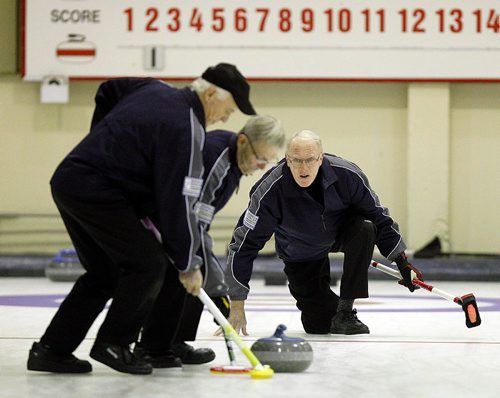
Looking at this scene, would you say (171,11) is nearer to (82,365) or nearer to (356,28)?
(356,28)

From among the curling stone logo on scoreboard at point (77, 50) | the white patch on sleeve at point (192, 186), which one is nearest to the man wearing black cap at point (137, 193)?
the white patch on sleeve at point (192, 186)

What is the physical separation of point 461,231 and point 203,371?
21.5 feet

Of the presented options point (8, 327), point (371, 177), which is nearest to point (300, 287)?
point (8, 327)

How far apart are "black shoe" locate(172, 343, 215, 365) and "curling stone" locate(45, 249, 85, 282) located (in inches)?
172

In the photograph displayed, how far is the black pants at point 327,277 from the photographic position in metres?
4.29

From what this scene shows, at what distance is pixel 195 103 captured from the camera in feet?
10.0

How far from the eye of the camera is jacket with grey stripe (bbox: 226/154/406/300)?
4.21m

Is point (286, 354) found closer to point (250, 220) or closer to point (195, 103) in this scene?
point (195, 103)

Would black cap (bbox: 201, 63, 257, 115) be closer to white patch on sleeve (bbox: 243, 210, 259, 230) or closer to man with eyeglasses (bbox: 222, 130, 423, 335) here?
man with eyeglasses (bbox: 222, 130, 423, 335)

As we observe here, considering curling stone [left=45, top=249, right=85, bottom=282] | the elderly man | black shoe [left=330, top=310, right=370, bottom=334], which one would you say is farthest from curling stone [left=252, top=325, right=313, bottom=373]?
curling stone [left=45, top=249, right=85, bottom=282]

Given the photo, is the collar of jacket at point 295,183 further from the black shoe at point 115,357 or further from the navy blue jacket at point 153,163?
the black shoe at point 115,357

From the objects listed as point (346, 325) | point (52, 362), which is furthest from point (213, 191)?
Result: point (346, 325)

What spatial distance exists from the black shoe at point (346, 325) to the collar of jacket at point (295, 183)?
574 millimetres

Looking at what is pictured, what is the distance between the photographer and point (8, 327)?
4.50m
